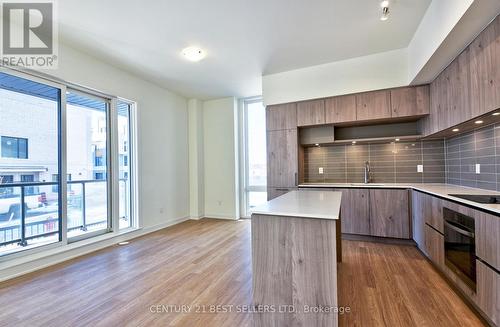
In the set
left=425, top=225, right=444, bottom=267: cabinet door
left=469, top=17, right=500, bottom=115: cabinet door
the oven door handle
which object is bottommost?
left=425, top=225, right=444, bottom=267: cabinet door

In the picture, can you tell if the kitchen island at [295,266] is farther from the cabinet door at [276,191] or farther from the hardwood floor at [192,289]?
the cabinet door at [276,191]

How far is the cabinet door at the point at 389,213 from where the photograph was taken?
3.38 m

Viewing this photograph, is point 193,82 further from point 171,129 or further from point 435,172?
point 435,172

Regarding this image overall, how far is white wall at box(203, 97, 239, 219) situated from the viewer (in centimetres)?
555

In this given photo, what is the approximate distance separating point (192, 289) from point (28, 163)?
2.59 metres

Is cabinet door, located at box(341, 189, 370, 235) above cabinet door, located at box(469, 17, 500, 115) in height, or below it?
below

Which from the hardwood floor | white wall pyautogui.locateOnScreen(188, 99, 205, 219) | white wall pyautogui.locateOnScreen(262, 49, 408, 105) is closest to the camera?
the hardwood floor

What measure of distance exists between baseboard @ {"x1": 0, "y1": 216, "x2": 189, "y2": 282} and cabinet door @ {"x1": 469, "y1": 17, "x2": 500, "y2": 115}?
4.84m

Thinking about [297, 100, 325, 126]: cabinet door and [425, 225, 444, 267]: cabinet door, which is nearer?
[425, 225, 444, 267]: cabinet door

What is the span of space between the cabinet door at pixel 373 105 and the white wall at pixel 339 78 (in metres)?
0.10

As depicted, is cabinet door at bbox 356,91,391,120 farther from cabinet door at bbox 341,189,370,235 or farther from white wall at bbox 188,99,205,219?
white wall at bbox 188,99,205,219

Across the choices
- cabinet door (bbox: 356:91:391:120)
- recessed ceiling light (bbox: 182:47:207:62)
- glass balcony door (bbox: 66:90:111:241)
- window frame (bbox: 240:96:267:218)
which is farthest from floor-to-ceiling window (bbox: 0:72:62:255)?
cabinet door (bbox: 356:91:391:120)

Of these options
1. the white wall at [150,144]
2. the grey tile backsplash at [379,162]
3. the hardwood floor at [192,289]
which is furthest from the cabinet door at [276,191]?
the white wall at [150,144]

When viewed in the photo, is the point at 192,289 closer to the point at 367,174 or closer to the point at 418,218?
the point at 418,218
